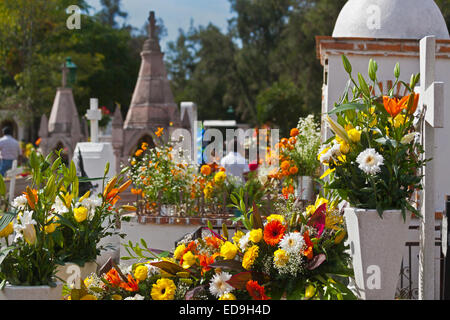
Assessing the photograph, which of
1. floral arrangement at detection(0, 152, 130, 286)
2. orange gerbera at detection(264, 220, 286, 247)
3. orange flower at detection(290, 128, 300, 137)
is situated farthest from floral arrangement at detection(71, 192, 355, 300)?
orange flower at detection(290, 128, 300, 137)

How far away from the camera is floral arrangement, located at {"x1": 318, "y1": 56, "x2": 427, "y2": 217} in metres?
2.72

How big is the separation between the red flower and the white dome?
5584 millimetres

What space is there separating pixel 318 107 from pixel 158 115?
1702 centimetres

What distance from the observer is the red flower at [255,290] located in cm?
273

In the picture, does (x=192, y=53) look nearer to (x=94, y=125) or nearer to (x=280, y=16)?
(x=280, y=16)

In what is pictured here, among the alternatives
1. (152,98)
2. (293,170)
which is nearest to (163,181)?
(293,170)

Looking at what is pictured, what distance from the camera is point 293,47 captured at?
31.6 m

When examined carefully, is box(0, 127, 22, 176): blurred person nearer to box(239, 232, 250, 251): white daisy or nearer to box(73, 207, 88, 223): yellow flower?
box(73, 207, 88, 223): yellow flower

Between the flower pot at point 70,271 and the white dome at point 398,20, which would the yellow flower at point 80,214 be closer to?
the flower pot at point 70,271

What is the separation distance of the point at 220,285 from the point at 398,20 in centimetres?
597

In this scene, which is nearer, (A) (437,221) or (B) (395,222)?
(B) (395,222)

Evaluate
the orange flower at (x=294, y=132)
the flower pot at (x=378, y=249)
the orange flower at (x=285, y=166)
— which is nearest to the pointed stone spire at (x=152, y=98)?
the orange flower at (x=294, y=132)

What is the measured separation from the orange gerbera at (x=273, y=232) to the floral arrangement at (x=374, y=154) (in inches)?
14.0

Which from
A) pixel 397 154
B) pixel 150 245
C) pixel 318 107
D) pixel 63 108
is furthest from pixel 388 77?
pixel 318 107
